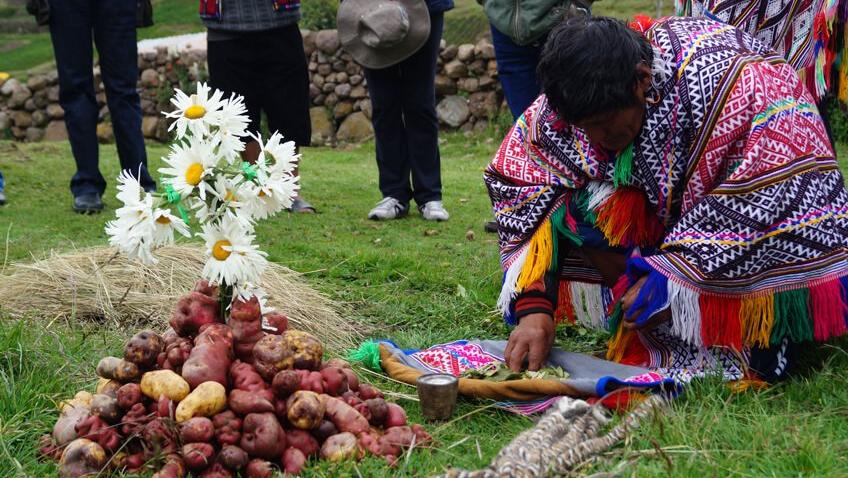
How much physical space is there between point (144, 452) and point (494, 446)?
89cm

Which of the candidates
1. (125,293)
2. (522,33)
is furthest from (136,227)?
(522,33)

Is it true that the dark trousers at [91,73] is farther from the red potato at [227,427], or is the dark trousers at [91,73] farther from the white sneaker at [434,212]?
the red potato at [227,427]

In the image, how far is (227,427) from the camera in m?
2.18

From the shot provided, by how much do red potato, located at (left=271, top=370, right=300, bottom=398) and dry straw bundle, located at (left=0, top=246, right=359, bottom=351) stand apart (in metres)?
1.18

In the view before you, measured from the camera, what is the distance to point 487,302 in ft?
12.9

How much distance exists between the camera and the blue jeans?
5.07 m

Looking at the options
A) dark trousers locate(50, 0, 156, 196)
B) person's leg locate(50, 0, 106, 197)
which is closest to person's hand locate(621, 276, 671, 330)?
dark trousers locate(50, 0, 156, 196)

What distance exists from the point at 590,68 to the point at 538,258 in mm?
776

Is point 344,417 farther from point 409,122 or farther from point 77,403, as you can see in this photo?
point 409,122

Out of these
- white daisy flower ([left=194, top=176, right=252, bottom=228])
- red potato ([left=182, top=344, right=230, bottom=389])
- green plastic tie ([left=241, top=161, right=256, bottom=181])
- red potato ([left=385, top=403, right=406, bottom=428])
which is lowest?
red potato ([left=385, top=403, right=406, bottom=428])

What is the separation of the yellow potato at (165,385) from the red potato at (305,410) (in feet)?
0.84

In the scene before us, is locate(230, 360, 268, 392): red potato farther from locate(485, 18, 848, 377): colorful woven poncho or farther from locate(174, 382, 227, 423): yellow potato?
locate(485, 18, 848, 377): colorful woven poncho

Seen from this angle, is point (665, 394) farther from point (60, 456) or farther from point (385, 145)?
point (385, 145)

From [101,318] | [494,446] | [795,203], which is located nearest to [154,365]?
[494,446]
